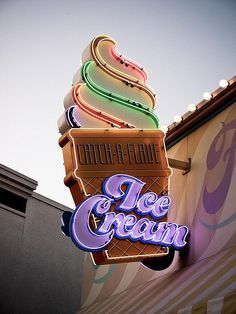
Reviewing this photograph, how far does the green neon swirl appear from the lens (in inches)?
354

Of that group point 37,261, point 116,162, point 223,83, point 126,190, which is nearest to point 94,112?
point 116,162

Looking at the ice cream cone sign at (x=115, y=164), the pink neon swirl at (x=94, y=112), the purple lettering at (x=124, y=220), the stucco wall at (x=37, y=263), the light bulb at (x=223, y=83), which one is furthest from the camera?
the stucco wall at (x=37, y=263)

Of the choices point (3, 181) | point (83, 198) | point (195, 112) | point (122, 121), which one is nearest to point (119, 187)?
point (83, 198)

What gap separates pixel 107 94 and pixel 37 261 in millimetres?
7067

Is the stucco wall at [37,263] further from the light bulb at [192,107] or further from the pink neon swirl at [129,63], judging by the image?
the light bulb at [192,107]

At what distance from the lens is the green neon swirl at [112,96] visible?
29.5 feet

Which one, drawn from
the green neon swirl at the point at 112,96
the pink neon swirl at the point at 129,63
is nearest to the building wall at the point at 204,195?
the green neon swirl at the point at 112,96

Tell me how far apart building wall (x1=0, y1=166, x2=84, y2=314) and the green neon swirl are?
5.87m

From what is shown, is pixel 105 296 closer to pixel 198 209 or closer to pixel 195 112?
pixel 198 209

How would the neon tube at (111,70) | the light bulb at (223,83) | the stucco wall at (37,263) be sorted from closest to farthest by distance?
1. the light bulb at (223,83)
2. the neon tube at (111,70)
3. the stucco wall at (37,263)

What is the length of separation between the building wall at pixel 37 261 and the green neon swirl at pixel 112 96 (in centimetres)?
587

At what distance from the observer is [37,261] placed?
14586mm

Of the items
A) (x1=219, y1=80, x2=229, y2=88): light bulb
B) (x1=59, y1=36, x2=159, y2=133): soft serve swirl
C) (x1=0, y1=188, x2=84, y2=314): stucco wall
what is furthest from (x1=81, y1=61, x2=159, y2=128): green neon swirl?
(x1=0, y1=188, x2=84, y2=314): stucco wall

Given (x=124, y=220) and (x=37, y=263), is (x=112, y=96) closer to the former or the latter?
(x=124, y=220)
